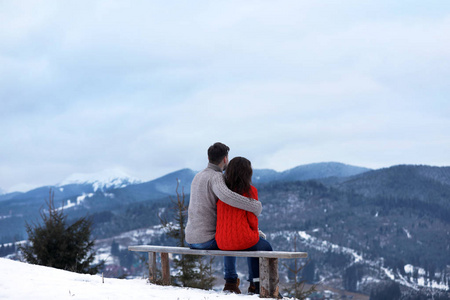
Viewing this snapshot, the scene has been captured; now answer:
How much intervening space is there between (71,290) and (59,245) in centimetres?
1087

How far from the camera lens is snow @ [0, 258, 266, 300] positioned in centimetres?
636

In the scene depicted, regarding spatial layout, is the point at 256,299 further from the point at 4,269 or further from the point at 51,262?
the point at 51,262

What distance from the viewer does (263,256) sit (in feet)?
22.7

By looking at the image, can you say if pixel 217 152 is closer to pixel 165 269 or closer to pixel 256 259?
pixel 256 259

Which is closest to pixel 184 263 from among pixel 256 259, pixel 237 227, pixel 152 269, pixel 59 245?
pixel 59 245

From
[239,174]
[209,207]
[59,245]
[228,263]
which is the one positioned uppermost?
[239,174]

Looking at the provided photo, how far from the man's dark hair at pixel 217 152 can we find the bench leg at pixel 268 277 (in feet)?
5.64

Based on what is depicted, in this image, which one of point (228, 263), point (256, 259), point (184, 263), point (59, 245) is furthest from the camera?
point (184, 263)

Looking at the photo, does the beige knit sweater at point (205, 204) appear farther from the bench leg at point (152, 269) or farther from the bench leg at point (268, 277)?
the bench leg at point (152, 269)

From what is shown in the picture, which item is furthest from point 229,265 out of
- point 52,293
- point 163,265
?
point 52,293

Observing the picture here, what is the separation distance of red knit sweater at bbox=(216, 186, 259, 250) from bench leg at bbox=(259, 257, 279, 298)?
363mm

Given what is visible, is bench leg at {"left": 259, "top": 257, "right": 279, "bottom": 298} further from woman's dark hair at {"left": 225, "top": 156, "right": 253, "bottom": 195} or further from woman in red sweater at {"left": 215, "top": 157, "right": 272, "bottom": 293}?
woman's dark hair at {"left": 225, "top": 156, "right": 253, "bottom": 195}

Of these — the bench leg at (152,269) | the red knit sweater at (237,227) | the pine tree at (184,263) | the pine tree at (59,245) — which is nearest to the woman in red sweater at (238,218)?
the red knit sweater at (237,227)

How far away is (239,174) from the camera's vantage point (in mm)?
7043
